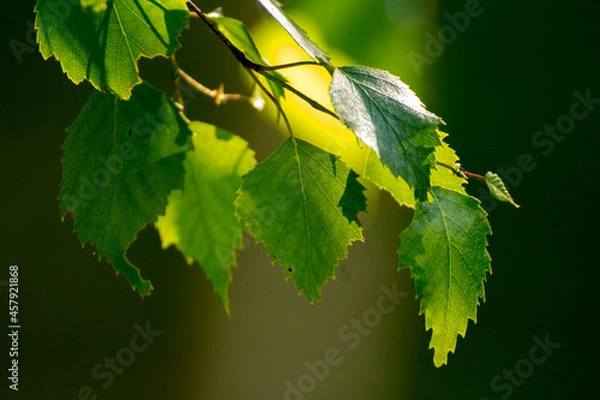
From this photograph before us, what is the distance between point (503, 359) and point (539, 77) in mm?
1022

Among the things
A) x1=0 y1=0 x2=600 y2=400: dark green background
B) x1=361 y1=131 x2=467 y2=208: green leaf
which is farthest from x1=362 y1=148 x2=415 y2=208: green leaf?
x1=0 y1=0 x2=600 y2=400: dark green background

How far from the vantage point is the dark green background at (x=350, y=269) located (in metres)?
1.54

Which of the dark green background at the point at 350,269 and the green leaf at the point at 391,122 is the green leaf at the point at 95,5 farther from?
the dark green background at the point at 350,269

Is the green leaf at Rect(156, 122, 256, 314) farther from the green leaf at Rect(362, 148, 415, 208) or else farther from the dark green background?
the dark green background

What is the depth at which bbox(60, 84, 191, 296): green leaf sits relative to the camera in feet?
1.37

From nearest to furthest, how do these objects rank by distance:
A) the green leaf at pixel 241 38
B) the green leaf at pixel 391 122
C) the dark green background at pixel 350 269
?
the green leaf at pixel 391 122 < the green leaf at pixel 241 38 < the dark green background at pixel 350 269

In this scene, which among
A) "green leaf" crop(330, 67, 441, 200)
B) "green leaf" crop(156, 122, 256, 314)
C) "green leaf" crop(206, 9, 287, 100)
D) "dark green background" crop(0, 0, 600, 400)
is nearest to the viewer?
"green leaf" crop(330, 67, 441, 200)

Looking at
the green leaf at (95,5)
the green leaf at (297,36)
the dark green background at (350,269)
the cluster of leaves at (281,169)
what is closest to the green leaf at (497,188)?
the cluster of leaves at (281,169)

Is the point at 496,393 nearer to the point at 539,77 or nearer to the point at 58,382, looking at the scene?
the point at 539,77

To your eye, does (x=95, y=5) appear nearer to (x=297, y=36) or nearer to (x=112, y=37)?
(x=112, y=37)

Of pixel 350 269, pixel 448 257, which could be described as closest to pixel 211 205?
pixel 448 257

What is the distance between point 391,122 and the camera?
0.34m

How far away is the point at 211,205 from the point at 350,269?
5.08ft

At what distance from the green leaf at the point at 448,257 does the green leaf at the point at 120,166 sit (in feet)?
0.61
